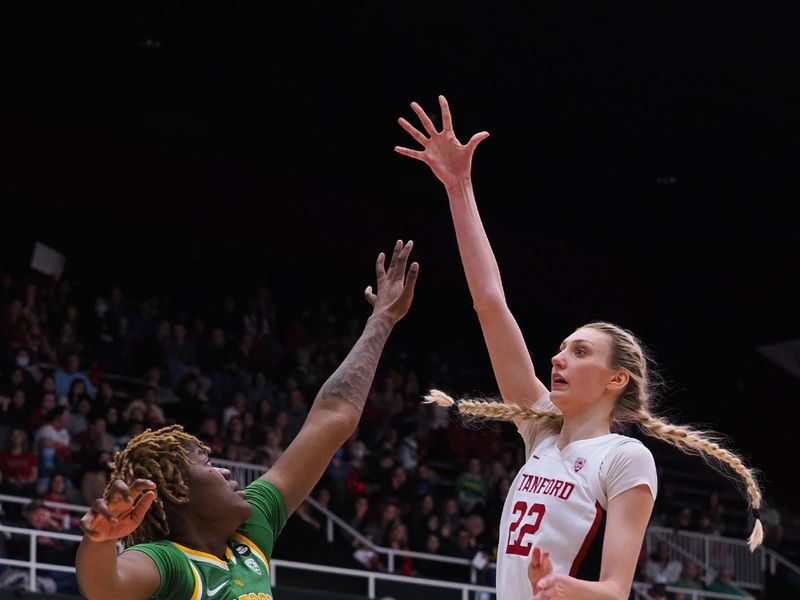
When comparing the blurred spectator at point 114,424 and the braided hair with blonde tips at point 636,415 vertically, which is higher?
the blurred spectator at point 114,424

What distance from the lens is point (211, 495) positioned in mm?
4086

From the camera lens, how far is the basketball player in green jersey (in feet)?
11.5

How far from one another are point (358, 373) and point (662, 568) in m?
13.2

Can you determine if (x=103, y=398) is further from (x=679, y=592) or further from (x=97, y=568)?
(x=97, y=568)

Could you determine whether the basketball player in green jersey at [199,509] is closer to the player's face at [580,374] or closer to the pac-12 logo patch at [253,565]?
the pac-12 logo patch at [253,565]

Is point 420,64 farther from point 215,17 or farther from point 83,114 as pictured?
point 83,114

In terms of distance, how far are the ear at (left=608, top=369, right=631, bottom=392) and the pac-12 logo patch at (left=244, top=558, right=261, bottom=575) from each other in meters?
1.37

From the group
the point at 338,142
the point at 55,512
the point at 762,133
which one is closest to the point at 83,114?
the point at 338,142

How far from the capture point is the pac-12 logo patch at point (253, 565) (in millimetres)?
4123

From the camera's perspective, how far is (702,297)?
75.5ft

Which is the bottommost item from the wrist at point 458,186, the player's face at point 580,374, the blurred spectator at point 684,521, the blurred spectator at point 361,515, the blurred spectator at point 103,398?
the blurred spectator at point 361,515

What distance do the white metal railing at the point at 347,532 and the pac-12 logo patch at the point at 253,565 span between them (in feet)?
31.8

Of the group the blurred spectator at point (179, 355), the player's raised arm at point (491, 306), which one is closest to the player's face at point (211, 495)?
the player's raised arm at point (491, 306)

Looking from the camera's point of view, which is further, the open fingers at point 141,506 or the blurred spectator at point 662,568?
the blurred spectator at point 662,568
